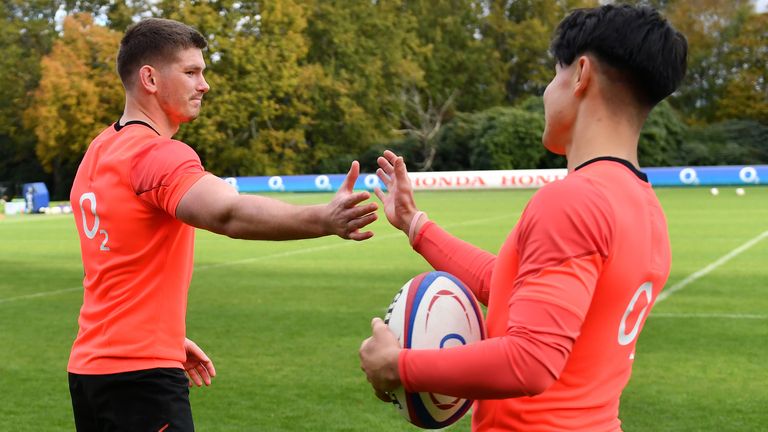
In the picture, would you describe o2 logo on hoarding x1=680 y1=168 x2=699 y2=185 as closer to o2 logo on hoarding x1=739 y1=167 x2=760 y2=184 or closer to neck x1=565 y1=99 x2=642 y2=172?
o2 logo on hoarding x1=739 y1=167 x2=760 y2=184

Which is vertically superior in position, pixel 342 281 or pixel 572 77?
pixel 572 77

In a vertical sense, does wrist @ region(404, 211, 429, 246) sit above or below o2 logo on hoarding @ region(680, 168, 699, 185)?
above

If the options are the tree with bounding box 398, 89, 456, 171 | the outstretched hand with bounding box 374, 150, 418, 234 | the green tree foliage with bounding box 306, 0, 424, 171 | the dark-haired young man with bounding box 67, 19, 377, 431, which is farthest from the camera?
the green tree foliage with bounding box 306, 0, 424, 171

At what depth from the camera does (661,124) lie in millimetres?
51562

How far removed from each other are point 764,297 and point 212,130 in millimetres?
45251

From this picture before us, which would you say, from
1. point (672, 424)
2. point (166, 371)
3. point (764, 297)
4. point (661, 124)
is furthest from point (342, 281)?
point (661, 124)

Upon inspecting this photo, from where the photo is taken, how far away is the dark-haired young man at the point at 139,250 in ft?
12.4

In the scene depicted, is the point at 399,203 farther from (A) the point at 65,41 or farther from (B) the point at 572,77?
(A) the point at 65,41

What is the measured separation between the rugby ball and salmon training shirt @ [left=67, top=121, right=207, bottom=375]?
3.77 feet

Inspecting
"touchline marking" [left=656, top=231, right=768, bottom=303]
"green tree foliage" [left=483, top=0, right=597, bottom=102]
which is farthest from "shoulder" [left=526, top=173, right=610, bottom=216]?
"green tree foliage" [left=483, top=0, right=597, bottom=102]

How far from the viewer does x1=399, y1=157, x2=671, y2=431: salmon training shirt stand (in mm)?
2375

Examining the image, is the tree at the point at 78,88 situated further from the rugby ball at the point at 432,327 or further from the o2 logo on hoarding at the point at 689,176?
the rugby ball at the point at 432,327

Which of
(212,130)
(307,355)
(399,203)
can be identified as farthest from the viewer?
(212,130)

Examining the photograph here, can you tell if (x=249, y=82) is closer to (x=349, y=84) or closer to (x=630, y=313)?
(x=349, y=84)
